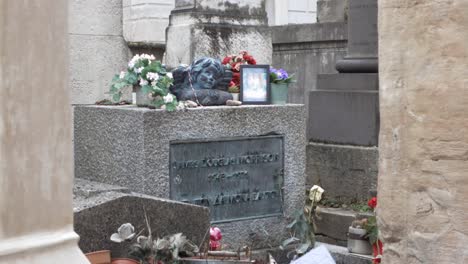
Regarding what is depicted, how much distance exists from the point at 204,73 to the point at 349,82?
8.22ft

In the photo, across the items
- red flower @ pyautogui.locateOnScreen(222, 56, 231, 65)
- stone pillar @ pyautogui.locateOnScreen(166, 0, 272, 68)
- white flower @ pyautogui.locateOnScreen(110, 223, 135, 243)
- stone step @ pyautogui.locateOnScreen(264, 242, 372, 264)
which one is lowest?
stone step @ pyautogui.locateOnScreen(264, 242, 372, 264)

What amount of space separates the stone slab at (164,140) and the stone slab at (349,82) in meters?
1.70

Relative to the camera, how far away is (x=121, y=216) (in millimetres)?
4742

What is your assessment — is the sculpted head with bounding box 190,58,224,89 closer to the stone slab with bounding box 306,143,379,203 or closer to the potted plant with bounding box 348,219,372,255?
the potted plant with bounding box 348,219,372,255

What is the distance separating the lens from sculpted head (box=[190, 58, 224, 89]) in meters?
6.39

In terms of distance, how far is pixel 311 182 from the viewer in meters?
8.15

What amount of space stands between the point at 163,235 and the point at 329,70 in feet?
26.5

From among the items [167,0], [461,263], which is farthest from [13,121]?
[167,0]

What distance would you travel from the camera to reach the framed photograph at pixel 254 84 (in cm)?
654

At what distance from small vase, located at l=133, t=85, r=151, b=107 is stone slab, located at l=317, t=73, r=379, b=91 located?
2.87m

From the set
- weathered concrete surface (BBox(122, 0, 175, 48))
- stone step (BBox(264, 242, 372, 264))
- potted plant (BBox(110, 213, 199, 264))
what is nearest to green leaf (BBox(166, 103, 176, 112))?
stone step (BBox(264, 242, 372, 264))

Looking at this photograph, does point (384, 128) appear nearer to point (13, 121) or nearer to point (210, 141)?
point (13, 121)

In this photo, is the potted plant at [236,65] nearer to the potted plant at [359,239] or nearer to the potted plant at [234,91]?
the potted plant at [234,91]

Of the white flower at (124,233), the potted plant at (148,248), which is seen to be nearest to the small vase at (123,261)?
the potted plant at (148,248)
